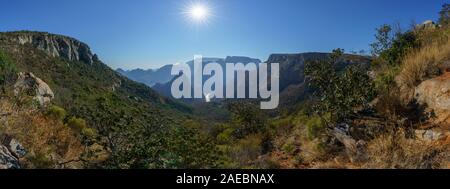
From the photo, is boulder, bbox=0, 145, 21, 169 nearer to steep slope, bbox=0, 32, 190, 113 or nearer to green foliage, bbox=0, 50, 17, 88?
green foliage, bbox=0, 50, 17, 88

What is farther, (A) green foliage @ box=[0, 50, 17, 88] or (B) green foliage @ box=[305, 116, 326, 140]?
(A) green foliage @ box=[0, 50, 17, 88]

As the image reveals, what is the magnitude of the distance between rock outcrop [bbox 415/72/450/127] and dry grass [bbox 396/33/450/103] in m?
0.26

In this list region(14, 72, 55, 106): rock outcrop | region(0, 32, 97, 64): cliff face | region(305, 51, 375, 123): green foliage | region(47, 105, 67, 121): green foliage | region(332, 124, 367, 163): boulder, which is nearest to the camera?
region(332, 124, 367, 163): boulder

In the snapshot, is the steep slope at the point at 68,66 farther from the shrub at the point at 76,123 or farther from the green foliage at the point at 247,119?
the green foliage at the point at 247,119

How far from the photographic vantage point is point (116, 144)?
22.8 ft

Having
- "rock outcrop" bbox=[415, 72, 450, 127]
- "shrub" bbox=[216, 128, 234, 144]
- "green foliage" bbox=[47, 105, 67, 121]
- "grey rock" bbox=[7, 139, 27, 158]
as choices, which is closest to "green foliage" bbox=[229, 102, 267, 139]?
"shrub" bbox=[216, 128, 234, 144]

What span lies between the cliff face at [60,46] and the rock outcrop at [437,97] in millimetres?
135374

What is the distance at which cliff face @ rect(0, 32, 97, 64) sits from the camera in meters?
136

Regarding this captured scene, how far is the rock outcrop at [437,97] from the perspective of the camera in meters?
6.30

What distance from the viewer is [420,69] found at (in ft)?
25.2

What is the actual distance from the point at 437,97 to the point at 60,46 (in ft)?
538

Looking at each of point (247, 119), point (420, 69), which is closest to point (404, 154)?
point (420, 69)

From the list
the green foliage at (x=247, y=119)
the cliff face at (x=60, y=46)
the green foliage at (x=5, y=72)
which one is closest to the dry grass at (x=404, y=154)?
the green foliage at (x=247, y=119)

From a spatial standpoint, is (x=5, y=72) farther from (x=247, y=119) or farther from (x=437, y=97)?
(x=437, y=97)
